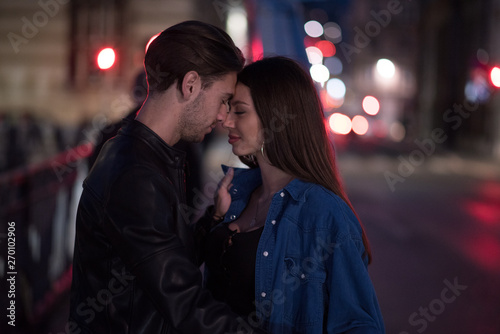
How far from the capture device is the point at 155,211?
193 cm

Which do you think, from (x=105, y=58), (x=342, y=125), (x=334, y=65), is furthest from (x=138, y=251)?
(x=334, y=65)

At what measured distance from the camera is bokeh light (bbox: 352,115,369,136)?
118ft

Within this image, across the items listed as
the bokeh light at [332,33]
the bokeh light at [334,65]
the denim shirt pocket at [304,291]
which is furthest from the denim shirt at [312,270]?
the bokeh light at [334,65]

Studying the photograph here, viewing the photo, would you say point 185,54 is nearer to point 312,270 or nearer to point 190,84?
point 190,84

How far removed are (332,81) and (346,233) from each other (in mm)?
79428

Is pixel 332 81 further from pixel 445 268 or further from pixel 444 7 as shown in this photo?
pixel 445 268

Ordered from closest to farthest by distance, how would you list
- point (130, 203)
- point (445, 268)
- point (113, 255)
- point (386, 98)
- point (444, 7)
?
point (130, 203) → point (113, 255) → point (445, 268) → point (444, 7) → point (386, 98)

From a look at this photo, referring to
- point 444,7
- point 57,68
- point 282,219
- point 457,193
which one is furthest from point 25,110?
point 444,7

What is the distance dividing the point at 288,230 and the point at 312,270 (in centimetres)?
21

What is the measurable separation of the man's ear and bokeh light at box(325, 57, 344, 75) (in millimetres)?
79031

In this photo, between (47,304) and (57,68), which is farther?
(57,68)

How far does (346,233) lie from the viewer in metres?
2.34

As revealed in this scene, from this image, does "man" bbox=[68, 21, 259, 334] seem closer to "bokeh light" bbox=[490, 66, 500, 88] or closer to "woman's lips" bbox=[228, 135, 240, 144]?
"woman's lips" bbox=[228, 135, 240, 144]

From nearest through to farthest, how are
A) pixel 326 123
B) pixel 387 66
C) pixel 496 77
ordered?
pixel 326 123, pixel 496 77, pixel 387 66
